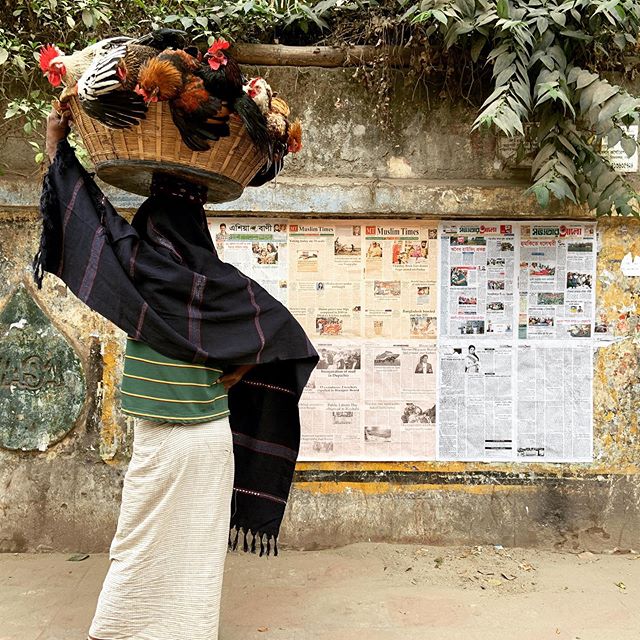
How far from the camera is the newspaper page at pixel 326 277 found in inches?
149

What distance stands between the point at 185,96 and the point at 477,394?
7.62 feet

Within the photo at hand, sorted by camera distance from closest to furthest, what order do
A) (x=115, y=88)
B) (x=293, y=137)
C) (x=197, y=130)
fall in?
(x=115, y=88), (x=197, y=130), (x=293, y=137)

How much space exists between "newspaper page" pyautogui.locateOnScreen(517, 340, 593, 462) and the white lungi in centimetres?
197

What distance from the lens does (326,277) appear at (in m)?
3.79

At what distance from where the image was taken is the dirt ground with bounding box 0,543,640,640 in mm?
3039

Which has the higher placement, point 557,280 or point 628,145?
point 628,145

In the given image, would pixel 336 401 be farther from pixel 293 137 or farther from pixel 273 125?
pixel 273 125

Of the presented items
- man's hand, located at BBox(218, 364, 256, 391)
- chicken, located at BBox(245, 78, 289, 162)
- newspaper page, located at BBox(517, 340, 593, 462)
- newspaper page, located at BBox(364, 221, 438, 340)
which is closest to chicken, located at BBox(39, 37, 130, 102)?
chicken, located at BBox(245, 78, 289, 162)

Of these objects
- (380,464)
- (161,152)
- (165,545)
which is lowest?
(165,545)

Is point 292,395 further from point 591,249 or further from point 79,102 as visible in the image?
point 591,249

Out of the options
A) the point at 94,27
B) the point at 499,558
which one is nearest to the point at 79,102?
the point at 94,27

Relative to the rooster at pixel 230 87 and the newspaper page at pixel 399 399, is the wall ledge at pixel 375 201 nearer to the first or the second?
the newspaper page at pixel 399 399

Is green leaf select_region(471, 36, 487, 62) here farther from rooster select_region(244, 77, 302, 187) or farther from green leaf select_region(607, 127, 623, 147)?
rooster select_region(244, 77, 302, 187)

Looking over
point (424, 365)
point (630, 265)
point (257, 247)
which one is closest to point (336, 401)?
point (424, 365)
